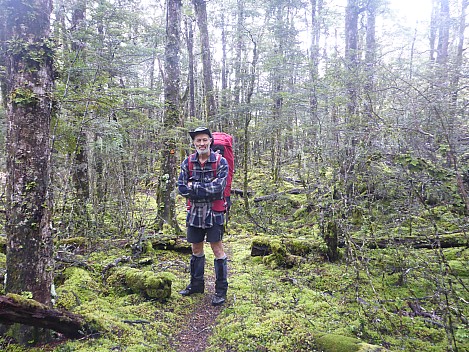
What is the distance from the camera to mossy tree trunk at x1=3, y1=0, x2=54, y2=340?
9.47 ft

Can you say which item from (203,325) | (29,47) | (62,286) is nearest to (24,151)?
(29,47)

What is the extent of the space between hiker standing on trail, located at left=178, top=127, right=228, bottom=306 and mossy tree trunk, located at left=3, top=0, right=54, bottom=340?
6.12ft

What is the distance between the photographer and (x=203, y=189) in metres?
4.38

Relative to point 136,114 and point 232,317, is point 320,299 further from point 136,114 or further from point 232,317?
point 136,114

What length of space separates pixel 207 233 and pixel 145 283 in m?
1.16

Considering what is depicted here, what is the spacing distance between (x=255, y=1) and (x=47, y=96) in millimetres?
15640

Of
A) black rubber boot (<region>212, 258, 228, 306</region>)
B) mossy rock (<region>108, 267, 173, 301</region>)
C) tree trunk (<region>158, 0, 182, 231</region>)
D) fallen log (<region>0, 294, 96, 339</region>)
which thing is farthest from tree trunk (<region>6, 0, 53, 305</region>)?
tree trunk (<region>158, 0, 182, 231</region>)

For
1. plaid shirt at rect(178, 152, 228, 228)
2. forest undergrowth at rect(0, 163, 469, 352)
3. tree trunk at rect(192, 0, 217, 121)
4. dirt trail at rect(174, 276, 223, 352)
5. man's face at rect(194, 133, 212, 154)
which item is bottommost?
dirt trail at rect(174, 276, 223, 352)

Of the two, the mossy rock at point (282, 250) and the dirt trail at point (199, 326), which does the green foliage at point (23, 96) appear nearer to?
the dirt trail at point (199, 326)

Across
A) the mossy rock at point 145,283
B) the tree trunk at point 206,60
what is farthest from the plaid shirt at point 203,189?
the tree trunk at point 206,60

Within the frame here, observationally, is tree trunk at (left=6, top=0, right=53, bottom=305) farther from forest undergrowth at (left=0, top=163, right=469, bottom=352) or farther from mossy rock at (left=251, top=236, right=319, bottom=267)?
mossy rock at (left=251, top=236, right=319, bottom=267)

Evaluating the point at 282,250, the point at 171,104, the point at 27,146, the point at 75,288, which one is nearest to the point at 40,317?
the point at 27,146

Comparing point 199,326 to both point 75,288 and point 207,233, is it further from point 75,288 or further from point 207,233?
point 75,288

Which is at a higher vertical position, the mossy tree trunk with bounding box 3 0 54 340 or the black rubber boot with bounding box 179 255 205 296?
the mossy tree trunk with bounding box 3 0 54 340
